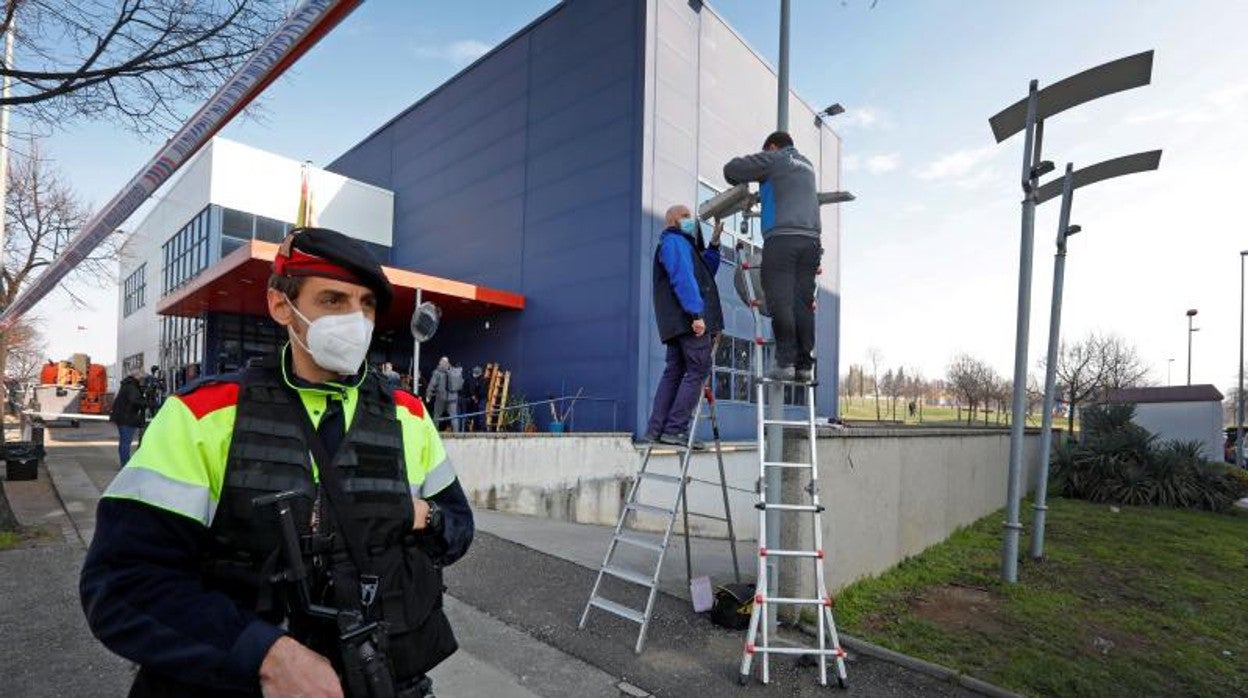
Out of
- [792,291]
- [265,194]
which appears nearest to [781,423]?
[792,291]

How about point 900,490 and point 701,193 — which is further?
point 701,193

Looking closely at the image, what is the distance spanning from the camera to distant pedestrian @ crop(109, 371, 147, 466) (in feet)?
34.4

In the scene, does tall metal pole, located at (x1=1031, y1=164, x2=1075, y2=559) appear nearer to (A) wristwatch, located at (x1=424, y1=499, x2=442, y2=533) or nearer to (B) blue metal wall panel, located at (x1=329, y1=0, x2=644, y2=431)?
(A) wristwatch, located at (x1=424, y1=499, x2=442, y2=533)

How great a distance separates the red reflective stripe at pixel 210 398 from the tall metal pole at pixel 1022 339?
23.2 ft

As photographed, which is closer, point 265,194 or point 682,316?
point 682,316

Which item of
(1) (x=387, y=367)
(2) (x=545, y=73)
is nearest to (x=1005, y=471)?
(1) (x=387, y=367)

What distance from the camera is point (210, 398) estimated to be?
1501mm

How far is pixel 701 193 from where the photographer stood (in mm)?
19547

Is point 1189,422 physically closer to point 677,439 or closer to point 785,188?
point 785,188

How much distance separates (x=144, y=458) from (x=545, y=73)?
2013cm

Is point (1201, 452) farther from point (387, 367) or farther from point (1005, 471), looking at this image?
point (387, 367)

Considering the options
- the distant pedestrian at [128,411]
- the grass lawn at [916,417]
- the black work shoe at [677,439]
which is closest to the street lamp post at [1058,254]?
the black work shoe at [677,439]

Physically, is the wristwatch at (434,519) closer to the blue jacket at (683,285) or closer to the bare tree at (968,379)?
the blue jacket at (683,285)

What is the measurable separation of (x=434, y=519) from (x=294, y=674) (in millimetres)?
518
